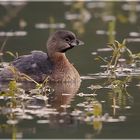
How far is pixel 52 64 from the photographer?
14781 mm

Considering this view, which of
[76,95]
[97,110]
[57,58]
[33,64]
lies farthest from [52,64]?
[97,110]

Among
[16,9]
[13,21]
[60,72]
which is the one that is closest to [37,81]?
[60,72]

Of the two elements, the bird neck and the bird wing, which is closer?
the bird wing

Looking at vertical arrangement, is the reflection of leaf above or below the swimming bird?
below

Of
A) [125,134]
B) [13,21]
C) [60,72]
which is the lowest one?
[125,134]

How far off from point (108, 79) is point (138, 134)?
3.59 metres

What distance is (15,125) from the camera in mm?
10984

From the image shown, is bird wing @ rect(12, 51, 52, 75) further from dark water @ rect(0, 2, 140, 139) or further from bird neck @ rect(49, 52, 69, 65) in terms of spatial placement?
dark water @ rect(0, 2, 140, 139)

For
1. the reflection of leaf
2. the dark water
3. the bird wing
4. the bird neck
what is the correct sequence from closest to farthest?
the dark water, the reflection of leaf, the bird wing, the bird neck

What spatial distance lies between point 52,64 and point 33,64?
41 centimetres

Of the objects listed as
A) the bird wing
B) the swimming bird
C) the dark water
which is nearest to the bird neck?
the swimming bird

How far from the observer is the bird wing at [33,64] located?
570 inches

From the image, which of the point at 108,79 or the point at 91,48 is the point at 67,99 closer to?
the point at 108,79

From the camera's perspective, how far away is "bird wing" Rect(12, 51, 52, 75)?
1448 cm
